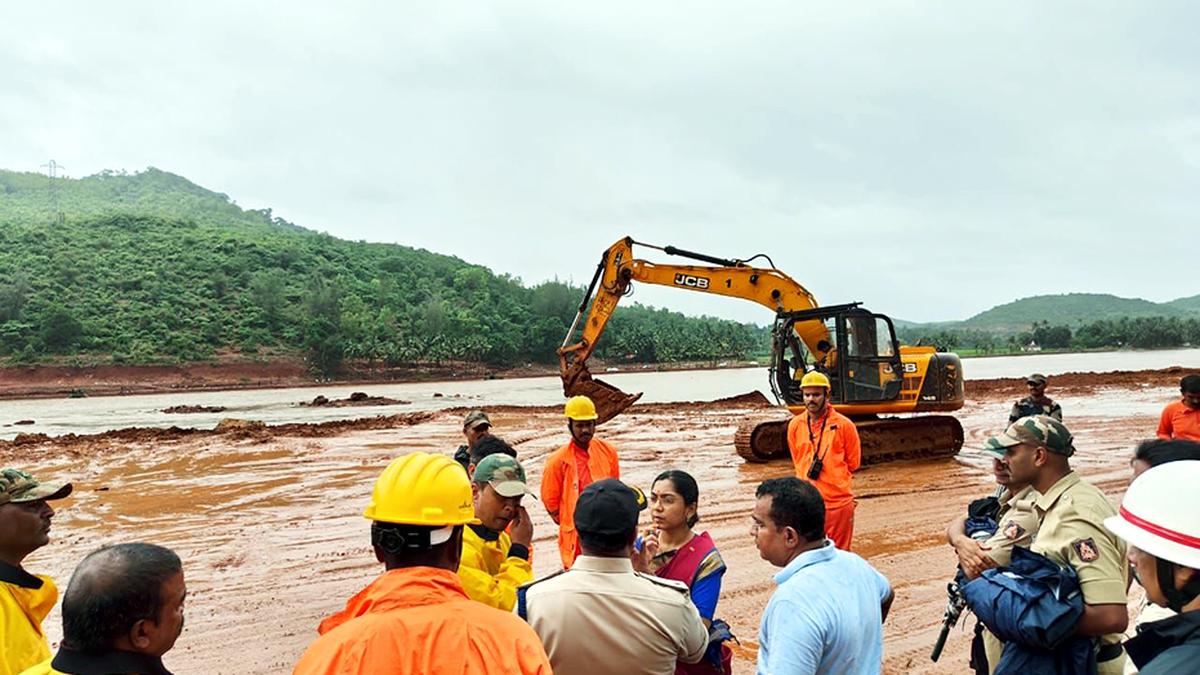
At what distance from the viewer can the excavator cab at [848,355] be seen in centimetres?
1403

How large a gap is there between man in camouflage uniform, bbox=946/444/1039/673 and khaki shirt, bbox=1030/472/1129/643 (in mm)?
79

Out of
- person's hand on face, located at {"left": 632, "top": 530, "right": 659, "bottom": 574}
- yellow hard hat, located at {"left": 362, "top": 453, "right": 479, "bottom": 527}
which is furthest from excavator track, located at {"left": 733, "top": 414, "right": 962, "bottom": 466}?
yellow hard hat, located at {"left": 362, "top": 453, "right": 479, "bottom": 527}

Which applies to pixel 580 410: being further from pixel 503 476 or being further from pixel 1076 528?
pixel 1076 528

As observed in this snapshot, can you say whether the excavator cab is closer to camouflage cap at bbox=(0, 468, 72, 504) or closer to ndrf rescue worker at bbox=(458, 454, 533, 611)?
ndrf rescue worker at bbox=(458, 454, 533, 611)

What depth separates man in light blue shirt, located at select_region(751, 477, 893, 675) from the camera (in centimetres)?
251

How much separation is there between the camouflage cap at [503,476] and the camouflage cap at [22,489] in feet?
5.45

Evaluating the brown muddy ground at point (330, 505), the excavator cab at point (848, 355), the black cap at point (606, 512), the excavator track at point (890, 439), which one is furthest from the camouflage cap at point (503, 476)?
the excavator track at point (890, 439)

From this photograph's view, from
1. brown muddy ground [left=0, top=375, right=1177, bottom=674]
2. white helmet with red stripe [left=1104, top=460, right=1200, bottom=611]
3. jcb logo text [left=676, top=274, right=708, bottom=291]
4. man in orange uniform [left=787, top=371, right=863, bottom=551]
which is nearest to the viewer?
white helmet with red stripe [left=1104, top=460, right=1200, bottom=611]

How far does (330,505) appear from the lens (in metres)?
12.5

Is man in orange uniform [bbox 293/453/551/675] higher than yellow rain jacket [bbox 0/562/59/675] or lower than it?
higher

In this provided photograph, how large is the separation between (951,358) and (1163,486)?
1380 cm

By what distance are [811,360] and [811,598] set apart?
12370mm

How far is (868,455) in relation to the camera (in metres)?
14.3

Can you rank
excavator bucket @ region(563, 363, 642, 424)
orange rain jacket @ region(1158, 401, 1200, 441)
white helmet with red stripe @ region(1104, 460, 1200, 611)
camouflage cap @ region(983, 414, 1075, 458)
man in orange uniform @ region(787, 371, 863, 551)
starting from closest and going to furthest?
white helmet with red stripe @ region(1104, 460, 1200, 611), camouflage cap @ region(983, 414, 1075, 458), man in orange uniform @ region(787, 371, 863, 551), orange rain jacket @ region(1158, 401, 1200, 441), excavator bucket @ region(563, 363, 642, 424)
